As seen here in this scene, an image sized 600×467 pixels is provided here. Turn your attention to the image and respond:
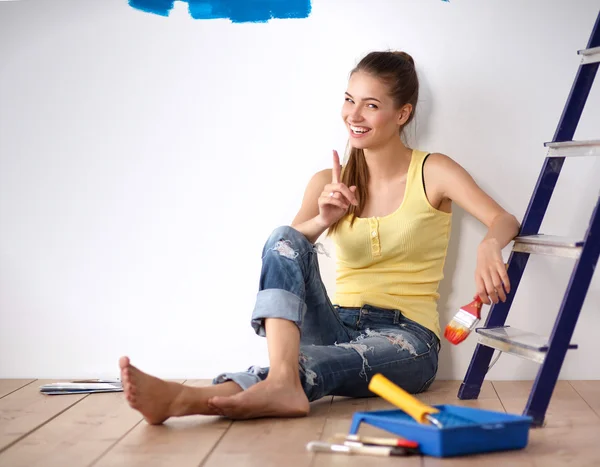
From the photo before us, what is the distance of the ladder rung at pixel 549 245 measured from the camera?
191 cm

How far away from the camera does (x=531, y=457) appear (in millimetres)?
1585

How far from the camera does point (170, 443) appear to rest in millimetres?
1721

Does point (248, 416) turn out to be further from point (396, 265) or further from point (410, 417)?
point (396, 265)

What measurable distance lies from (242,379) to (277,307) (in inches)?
7.8

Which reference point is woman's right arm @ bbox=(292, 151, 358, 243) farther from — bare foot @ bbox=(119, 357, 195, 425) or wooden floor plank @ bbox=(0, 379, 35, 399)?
wooden floor plank @ bbox=(0, 379, 35, 399)

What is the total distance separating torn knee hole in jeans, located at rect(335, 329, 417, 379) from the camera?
82.5 inches

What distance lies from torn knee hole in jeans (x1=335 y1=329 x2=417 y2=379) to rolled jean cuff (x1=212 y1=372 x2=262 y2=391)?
0.30 meters

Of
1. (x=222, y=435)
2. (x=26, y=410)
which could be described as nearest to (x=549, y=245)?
(x=222, y=435)

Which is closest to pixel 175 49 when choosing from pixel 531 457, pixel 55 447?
pixel 55 447

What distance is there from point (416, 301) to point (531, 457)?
831 mm

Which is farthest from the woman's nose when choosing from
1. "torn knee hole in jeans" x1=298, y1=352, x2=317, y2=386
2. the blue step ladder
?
"torn knee hole in jeans" x1=298, y1=352, x2=317, y2=386

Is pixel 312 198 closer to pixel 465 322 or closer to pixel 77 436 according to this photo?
pixel 465 322

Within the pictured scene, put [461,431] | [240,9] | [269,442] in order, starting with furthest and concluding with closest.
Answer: [240,9] → [269,442] → [461,431]

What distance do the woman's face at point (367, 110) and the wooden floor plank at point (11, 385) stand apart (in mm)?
1296
